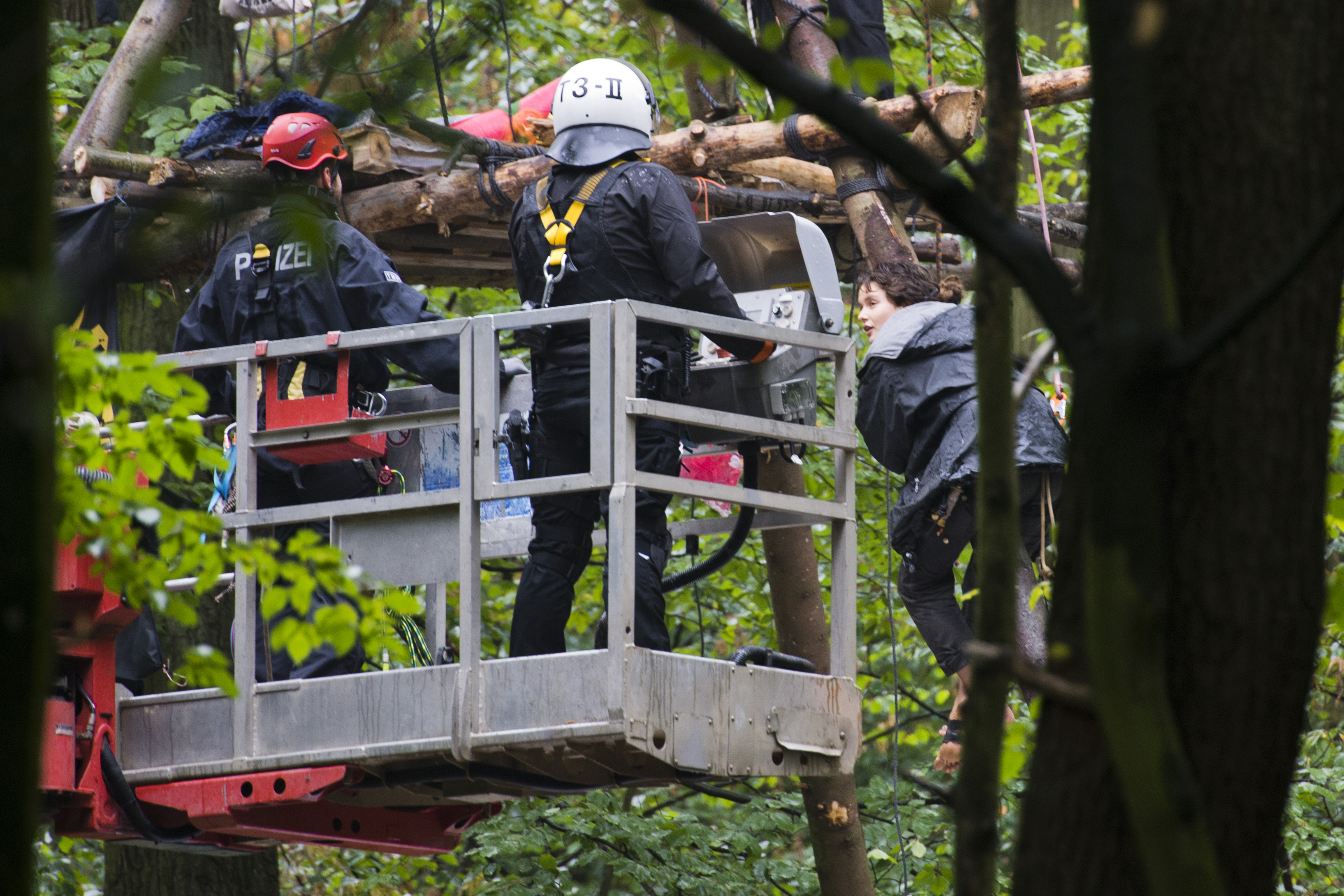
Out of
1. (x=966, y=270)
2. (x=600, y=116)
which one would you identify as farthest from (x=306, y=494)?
(x=966, y=270)

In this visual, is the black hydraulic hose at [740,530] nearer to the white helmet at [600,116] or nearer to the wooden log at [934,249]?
the white helmet at [600,116]

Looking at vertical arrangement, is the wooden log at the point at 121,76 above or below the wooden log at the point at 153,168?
above

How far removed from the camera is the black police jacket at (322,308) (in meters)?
6.17

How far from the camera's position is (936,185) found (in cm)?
226

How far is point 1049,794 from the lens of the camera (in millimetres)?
2461

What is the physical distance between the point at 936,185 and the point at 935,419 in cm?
446

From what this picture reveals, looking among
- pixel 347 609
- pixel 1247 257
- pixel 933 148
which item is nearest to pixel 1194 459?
pixel 1247 257

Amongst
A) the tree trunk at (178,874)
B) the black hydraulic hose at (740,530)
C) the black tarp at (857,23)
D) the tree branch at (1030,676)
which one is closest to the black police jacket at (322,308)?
the black hydraulic hose at (740,530)

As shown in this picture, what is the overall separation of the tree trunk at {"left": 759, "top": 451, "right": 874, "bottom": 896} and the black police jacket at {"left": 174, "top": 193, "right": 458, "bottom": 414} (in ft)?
7.27

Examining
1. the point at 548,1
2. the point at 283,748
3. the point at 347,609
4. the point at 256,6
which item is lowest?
the point at 283,748

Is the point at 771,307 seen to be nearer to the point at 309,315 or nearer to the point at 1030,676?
the point at 309,315

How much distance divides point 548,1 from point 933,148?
217 inches

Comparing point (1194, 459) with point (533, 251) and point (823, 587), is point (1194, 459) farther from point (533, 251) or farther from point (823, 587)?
point (823, 587)

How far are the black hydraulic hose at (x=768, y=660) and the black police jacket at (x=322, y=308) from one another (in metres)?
1.36
